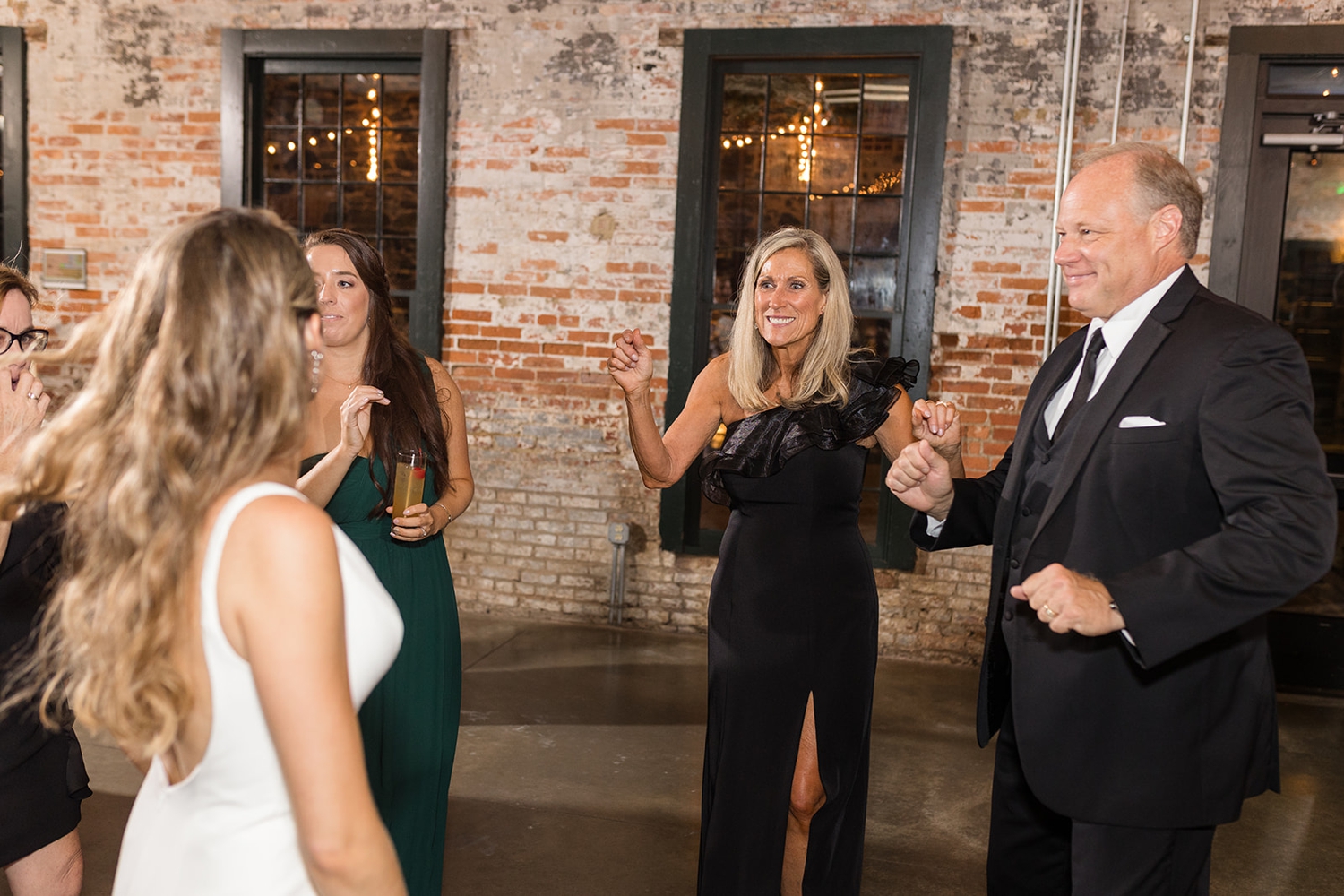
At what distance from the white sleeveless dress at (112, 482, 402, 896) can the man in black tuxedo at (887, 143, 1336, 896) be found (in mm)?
1105

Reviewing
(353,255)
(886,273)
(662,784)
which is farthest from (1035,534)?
(886,273)

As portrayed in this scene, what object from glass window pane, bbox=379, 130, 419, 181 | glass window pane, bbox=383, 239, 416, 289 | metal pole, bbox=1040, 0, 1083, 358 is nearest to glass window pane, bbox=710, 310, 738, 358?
metal pole, bbox=1040, 0, 1083, 358

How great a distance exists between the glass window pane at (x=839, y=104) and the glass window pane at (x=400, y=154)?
2322 millimetres

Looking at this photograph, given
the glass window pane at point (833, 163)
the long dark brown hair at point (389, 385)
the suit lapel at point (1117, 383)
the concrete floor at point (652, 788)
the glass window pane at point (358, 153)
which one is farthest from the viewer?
the glass window pane at point (358, 153)

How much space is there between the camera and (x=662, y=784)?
395 cm

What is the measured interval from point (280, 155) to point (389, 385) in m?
4.00

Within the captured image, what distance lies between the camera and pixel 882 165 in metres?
5.52

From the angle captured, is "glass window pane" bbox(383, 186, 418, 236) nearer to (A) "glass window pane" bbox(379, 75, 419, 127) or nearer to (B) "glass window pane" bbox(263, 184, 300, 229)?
(A) "glass window pane" bbox(379, 75, 419, 127)

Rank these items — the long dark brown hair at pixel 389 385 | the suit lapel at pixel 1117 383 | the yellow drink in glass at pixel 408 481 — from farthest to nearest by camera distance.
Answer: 1. the long dark brown hair at pixel 389 385
2. the yellow drink in glass at pixel 408 481
3. the suit lapel at pixel 1117 383

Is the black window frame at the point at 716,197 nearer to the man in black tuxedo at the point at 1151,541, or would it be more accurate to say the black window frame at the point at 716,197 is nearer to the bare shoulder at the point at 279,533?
Answer: the man in black tuxedo at the point at 1151,541

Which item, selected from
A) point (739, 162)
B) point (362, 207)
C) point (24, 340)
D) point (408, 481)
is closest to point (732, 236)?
point (739, 162)

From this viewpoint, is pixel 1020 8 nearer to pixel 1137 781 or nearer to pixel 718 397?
pixel 718 397

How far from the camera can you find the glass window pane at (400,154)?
19.9ft

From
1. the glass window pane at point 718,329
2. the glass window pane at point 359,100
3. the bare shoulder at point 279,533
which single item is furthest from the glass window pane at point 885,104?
the bare shoulder at point 279,533
